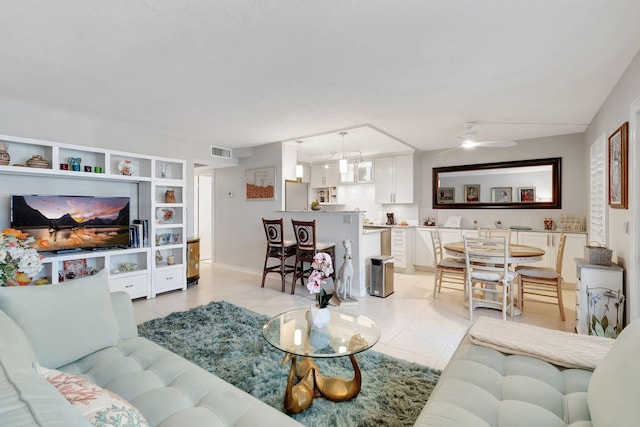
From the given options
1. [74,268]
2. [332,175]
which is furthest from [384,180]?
[74,268]

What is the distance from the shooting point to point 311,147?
5605 millimetres

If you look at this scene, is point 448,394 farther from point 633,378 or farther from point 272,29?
point 272,29

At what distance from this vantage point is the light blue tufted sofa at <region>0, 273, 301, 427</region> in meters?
1.09

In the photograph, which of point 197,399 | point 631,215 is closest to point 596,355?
point 631,215

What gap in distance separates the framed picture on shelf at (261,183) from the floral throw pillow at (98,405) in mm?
4414

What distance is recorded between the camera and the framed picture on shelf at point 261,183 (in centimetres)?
530

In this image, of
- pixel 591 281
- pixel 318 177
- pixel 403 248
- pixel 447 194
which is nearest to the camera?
pixel 591 281

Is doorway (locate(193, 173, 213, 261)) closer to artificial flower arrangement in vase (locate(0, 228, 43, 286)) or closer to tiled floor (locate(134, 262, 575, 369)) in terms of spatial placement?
tiled floor (locate(134, 262, 575, 369))

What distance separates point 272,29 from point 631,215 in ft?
9.87

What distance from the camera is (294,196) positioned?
220 inches

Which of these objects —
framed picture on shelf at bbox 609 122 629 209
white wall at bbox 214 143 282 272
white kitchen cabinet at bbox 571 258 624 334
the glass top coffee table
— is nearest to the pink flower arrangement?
the glass top coffee table

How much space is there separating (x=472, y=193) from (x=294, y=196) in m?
3.29

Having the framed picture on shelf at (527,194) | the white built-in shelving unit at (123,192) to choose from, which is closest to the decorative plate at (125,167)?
the white built-in shelving unit at (123,192)

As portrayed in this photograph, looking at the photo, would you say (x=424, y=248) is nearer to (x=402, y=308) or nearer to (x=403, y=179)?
(x=403, y=179)
